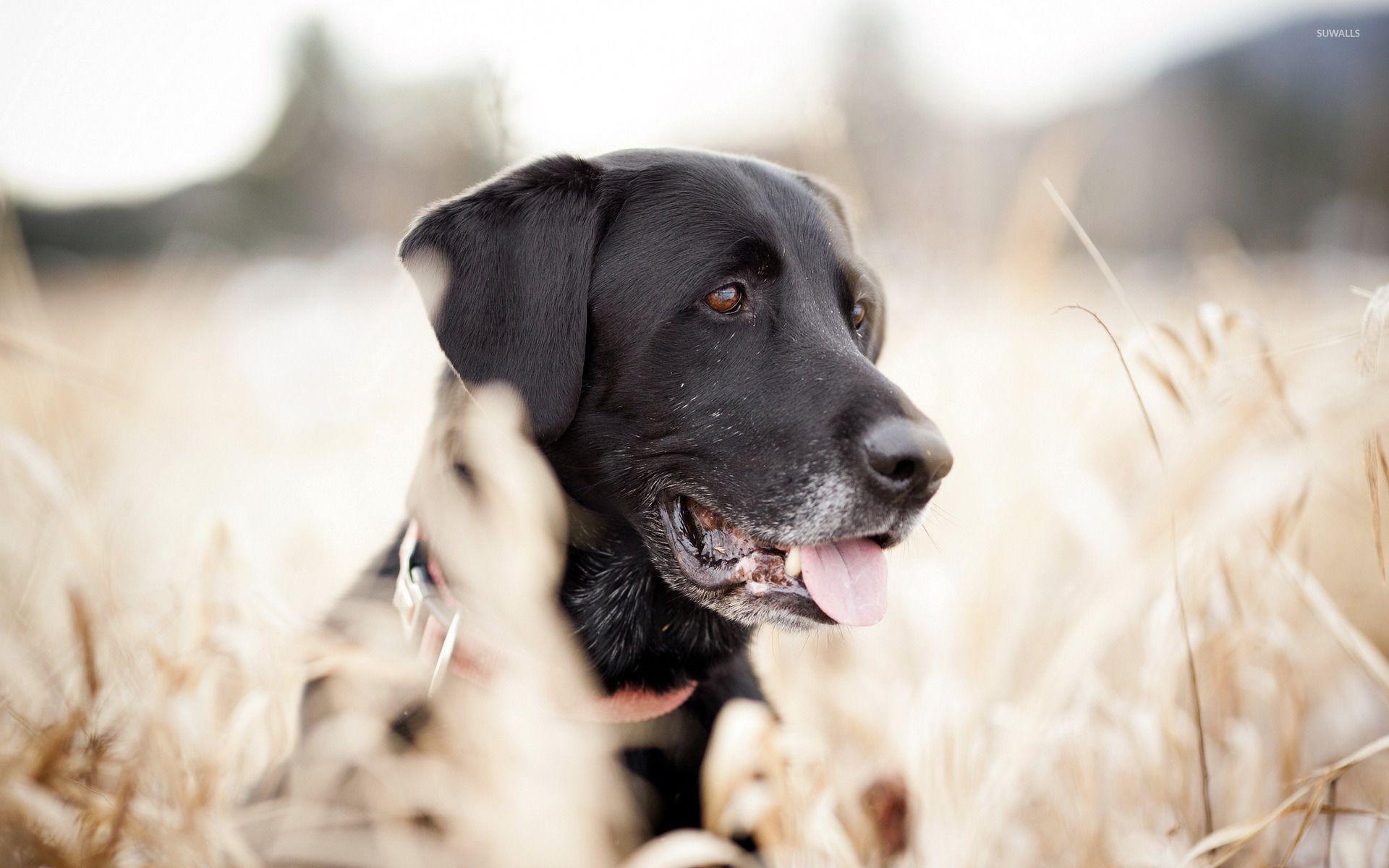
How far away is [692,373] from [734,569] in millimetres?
474

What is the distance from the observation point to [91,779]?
173cm

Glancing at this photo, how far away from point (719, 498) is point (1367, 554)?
316cm

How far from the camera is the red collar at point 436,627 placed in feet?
5.65

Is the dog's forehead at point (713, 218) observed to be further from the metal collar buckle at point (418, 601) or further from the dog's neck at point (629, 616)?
the metal collar buckle at point (418, 601)

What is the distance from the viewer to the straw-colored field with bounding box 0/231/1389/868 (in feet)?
4.94

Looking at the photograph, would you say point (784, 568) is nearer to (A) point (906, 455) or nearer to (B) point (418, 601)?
(A) point (906, 455)

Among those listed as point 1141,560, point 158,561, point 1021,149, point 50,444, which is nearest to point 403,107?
point 1021,149

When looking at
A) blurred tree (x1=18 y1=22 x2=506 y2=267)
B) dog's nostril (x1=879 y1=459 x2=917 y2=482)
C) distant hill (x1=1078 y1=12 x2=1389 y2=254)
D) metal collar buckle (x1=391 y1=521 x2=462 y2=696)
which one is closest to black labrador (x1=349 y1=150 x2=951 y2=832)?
dog's nostril (x1=879 y1=459 x2=917 y2=482)

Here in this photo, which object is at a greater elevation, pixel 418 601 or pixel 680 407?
pixel 680 407

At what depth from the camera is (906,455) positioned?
70.9 inches

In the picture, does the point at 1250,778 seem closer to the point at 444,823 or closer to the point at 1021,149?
the point at 444,823

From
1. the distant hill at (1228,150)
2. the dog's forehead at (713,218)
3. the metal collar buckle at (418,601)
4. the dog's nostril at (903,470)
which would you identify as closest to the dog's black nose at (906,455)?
the dog's nostril at (903,470)

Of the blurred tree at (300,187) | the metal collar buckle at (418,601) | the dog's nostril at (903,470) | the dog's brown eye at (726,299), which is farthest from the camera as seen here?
the blurred tree at (300,187)

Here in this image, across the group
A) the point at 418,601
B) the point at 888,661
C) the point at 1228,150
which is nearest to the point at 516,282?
the point at 418,601
